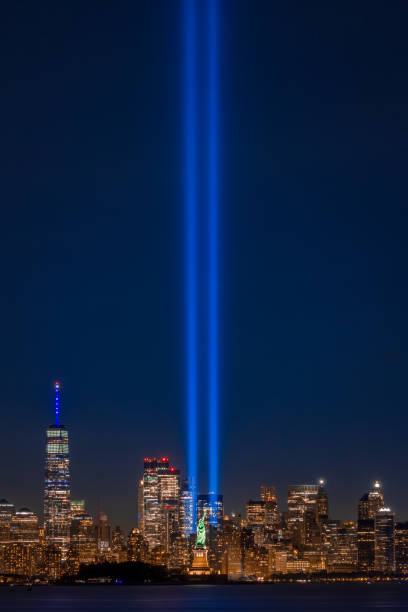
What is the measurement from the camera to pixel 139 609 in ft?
604

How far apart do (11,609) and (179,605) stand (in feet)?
81.5

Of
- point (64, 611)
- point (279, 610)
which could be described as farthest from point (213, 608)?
point (64, 611)

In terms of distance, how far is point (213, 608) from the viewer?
620ft

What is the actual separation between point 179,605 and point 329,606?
22728 millimetres

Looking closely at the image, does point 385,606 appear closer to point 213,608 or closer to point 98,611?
point 213,608

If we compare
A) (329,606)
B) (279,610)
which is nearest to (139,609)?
(279,610)

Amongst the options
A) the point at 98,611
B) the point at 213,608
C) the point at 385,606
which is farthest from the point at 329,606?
the point at 98,611

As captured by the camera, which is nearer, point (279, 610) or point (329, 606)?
point (279, 610)

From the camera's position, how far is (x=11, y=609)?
194875 mm

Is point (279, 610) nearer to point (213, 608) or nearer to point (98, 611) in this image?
point (213, 608)

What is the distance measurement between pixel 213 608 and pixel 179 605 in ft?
32.0

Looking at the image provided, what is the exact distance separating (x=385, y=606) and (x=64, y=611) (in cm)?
A: 4878

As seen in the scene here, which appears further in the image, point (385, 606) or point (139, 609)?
point (385, 606)

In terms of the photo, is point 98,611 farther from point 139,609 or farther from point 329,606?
point 329,606
